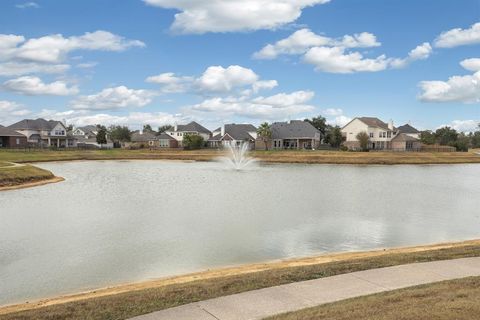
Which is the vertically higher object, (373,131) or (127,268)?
(373,131)

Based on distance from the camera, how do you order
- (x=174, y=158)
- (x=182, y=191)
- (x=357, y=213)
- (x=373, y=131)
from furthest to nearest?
(x=373, y=131) < (x=174, y=158) < (x=182, y=191) < (x=357, y=213)

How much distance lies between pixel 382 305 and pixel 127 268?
401 inches

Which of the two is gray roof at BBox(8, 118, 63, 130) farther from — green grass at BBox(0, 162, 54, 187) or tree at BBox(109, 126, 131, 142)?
green grass at BBox(0, 162, 54, 187)

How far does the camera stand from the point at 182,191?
1576 inches

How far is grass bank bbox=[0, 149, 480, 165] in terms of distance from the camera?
8388 cm

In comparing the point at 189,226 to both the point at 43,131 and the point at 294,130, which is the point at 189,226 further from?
the point at 43,131

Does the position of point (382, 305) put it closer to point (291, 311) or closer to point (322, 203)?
point (291, 311)

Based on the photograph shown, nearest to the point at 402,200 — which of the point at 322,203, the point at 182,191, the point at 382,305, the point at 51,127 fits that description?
the point at 322,203

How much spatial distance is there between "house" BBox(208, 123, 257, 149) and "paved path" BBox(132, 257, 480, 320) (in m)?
112

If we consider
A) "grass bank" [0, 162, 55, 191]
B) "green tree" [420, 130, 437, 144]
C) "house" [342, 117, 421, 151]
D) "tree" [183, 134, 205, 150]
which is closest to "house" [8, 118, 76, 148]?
"tree" [183, 134, 205, 150]

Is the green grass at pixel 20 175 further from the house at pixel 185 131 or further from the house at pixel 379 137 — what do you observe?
the house at pixel 185 131

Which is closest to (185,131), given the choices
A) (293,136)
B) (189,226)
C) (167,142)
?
(167,142)

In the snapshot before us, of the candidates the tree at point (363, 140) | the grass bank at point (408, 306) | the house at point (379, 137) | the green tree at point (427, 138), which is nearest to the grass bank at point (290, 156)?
the tree at point (363, 140)

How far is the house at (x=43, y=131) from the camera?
119m
